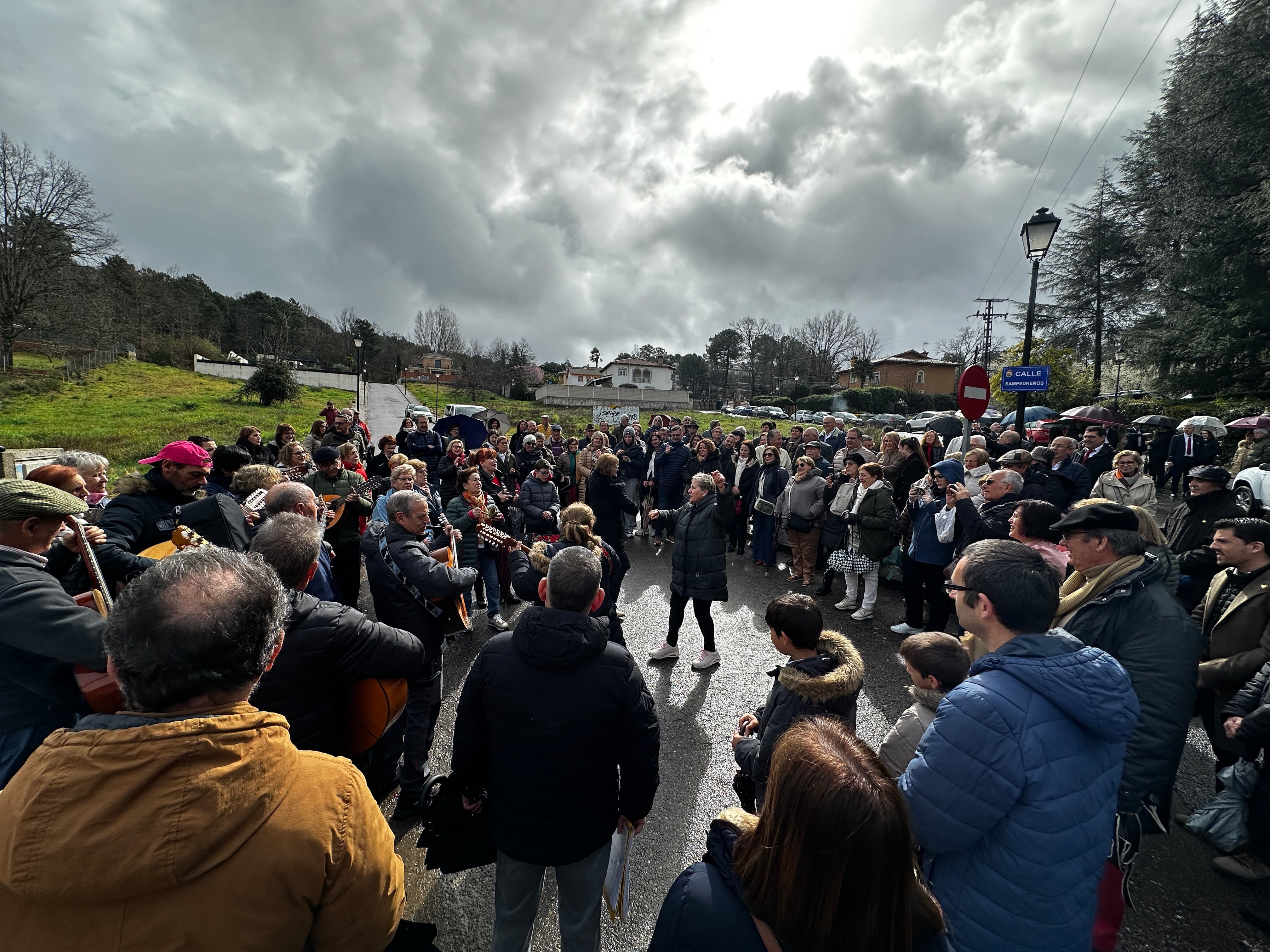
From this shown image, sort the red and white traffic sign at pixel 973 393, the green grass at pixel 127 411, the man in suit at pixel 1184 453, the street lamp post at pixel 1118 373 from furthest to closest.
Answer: the street lamp post at pixel 1118 373 < the green grass at pixel 127 411 < the man in suit at pixel 1184 453 < the red and white traffic sign at pixel 973 393

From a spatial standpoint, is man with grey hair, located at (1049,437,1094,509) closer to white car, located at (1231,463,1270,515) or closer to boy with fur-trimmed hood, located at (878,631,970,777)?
white car, located at (1231,463,1270,515)

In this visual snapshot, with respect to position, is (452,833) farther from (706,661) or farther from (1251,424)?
(1251,424)

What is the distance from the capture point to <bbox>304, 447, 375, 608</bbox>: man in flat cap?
5410 mm

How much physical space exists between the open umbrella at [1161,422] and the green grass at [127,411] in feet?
91.3

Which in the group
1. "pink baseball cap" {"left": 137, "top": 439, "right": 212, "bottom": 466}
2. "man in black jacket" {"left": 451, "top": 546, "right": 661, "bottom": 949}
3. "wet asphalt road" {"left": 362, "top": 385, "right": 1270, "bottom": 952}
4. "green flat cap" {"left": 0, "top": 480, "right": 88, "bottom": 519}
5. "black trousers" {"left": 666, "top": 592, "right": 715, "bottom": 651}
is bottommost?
"wet asphalt road" {"left": 362, "top": 385, "right": 1270, "bottom": 952}

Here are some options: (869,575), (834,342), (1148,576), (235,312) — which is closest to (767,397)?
(834,342)

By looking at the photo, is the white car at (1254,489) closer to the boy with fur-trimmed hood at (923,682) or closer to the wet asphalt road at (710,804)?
the wet asphalt road at (710,804)

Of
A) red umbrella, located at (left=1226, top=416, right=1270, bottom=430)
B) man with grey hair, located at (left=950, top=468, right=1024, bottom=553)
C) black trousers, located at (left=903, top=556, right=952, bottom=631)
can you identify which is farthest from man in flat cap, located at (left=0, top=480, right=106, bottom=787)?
red umbrella, located at (left=1226, top=416, right=1270, bottom=430)

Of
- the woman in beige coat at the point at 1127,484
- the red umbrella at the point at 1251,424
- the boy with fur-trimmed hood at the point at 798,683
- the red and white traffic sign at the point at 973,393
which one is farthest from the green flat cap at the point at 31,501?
the red umbrella at the point at 1251,424

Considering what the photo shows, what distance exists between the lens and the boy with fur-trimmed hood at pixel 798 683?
221 centimetres

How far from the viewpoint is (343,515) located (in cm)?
537

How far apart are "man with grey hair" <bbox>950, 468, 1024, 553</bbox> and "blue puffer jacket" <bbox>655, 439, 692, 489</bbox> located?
5.25 m

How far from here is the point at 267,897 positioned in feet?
3.18

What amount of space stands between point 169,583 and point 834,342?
239 feet
